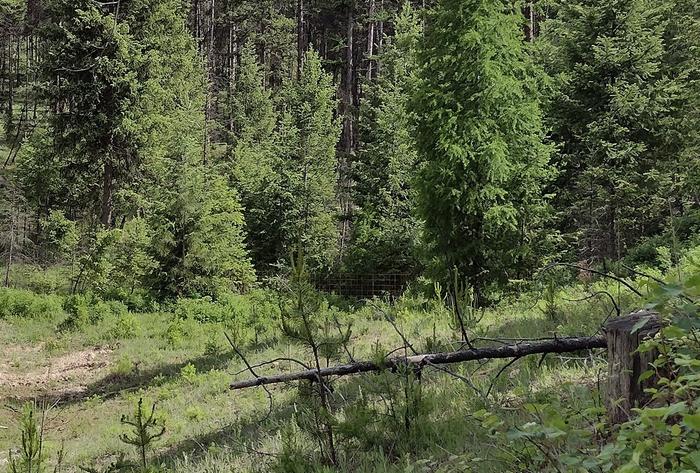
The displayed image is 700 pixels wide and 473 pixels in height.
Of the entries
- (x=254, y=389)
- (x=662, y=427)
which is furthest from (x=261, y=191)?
(x=662, y=427)

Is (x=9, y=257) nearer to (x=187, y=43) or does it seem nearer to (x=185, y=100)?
(x=185, y=100)

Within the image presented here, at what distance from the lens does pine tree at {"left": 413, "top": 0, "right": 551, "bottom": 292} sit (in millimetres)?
11281

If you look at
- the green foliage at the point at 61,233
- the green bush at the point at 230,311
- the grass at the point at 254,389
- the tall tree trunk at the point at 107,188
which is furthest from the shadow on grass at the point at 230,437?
the green foliage at the point at 61,233

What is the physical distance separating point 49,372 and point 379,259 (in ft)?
37.9

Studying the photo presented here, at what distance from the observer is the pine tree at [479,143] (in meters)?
11.3

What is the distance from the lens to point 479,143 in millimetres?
11492

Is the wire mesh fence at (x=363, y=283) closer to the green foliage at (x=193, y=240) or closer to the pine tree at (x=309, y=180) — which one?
the pine tree at (x=309, y=180)

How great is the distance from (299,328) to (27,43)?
200ft

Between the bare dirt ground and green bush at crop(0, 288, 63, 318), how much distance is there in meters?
2.14

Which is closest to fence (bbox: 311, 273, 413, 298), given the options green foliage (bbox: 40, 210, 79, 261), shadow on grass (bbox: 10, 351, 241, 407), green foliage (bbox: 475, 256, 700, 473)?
shadow on grass (bbox: 10, 351, 241, 407)

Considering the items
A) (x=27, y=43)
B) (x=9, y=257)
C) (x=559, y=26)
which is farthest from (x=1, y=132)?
(x=559, y=26)

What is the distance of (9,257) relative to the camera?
25312 millimetres

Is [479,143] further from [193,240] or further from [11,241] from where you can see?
[11,241]

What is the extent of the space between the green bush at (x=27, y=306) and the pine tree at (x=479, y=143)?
37.2 feet
